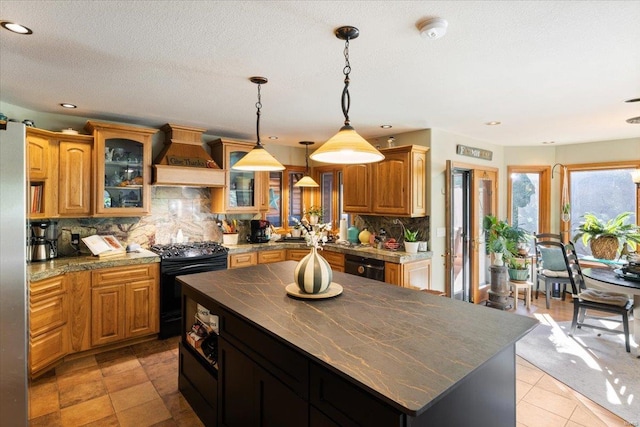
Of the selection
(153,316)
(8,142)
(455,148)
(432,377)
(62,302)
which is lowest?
(153,316)

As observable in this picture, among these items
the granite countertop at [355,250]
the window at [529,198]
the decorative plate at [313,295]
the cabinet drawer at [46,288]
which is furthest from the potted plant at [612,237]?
the cabinet drawer at [46,288]

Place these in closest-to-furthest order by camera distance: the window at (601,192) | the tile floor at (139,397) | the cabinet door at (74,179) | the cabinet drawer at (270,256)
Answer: the tile floor at (139,397) < the cabinet door at (74,179) < the cabinet drawer at (270,256) < the window at (601,192)

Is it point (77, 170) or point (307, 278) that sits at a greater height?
point (77, 170)

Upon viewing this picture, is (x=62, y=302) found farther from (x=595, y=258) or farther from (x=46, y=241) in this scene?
(x=595, y=258)

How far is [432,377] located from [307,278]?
1.03 meters

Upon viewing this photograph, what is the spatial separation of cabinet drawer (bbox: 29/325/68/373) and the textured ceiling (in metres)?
2.14

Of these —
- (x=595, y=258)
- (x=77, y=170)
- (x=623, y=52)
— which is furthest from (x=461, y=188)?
(x=77, y=170)

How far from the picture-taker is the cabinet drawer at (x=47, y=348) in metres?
2.87

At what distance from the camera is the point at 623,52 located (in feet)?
6.82

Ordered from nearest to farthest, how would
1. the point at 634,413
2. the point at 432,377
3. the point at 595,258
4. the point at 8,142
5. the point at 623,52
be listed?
the point at 432,377 < the point at 8,142 < the point at 623,52 < the point at 634,413 < the point at 595,258

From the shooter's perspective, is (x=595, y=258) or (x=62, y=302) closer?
(x=62, y=302)

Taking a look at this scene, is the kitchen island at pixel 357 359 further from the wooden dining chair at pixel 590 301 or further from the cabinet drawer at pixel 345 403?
the wooden dining chair at pixel 590 301

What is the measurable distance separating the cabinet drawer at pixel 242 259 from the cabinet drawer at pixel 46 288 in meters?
1.73

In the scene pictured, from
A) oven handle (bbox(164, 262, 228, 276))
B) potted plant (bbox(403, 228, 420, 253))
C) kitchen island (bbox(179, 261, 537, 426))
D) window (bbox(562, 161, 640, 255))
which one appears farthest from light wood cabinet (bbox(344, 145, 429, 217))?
window (bbox(562, 161, 640, 255))
